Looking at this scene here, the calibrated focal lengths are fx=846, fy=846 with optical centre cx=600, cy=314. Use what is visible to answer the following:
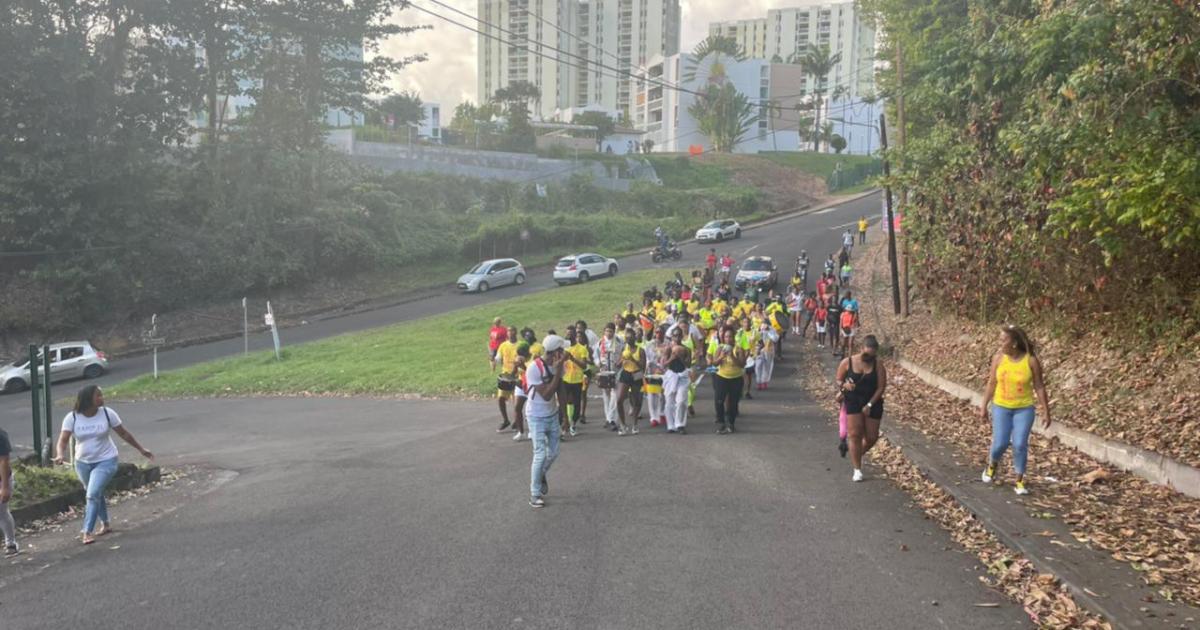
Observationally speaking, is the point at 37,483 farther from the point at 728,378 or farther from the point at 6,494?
the point at 728,378

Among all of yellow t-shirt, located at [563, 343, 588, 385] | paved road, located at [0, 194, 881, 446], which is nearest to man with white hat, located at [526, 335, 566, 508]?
yellow t-shirt, located at [563, 343, 588, 385]

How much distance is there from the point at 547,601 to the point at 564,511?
2.36m

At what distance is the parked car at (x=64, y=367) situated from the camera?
2625 cm

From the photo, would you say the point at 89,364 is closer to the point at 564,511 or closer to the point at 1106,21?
the point at 564,511

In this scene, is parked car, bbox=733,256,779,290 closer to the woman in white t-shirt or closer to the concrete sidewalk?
the concrete sidewalk

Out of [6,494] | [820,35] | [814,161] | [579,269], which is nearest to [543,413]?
[6,494]

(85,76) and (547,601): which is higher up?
(85,76)

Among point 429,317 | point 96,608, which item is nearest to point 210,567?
point 96,608

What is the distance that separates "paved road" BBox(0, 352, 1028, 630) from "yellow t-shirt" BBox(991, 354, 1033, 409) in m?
1.43

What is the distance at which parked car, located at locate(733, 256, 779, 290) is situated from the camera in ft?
113

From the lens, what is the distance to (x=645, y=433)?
1298cm

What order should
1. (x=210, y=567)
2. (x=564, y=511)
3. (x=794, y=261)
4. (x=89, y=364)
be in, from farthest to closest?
(x=794, y=261), (x=89, y=364), (x=564, y=511), (x=210, y=567)

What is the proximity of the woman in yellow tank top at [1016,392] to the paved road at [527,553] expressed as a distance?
1.19m

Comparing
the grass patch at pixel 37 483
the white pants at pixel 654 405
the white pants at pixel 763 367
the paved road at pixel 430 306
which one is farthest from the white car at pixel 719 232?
the grass patch at pixel 37 483
